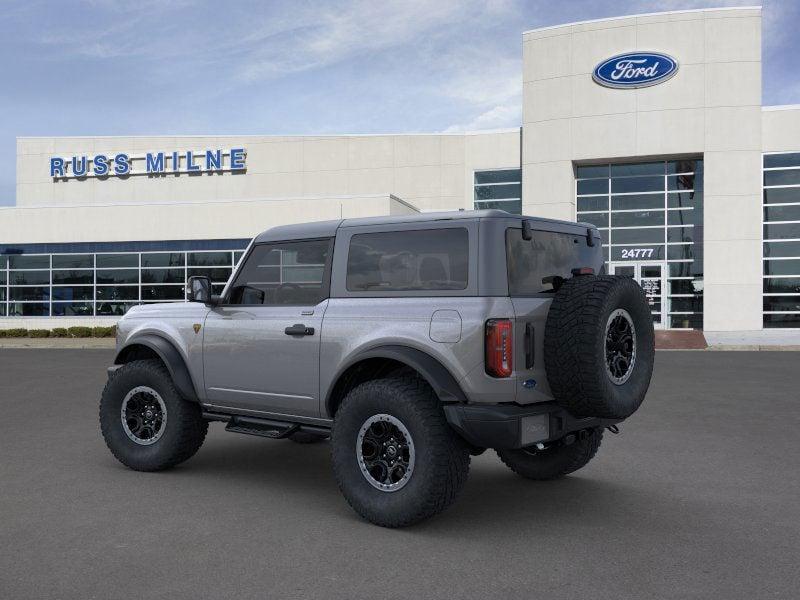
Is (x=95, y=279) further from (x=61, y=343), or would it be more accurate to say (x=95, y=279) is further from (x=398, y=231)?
(x=398, y=231)

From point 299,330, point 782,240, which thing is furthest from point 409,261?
point 782,240

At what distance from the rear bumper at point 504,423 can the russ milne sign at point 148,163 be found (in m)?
35.3

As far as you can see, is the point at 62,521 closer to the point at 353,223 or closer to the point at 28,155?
the point at 353,223

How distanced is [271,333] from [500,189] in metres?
30.2

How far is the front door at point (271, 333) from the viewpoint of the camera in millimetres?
5852

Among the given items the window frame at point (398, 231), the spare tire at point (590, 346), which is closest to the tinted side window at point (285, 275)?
the window frame at point (398, 231)

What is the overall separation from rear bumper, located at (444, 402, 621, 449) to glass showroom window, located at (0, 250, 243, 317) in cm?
2926

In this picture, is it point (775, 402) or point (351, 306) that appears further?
point (775, 402)

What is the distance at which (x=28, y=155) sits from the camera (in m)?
41.2

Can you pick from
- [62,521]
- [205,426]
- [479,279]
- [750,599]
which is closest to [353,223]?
[479,279]

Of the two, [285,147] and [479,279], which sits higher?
[285,147]

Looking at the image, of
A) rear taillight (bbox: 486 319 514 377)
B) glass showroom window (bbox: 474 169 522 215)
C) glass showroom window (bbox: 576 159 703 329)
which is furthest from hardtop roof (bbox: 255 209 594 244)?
glass showroom window (bbox: 474 169 522 215)

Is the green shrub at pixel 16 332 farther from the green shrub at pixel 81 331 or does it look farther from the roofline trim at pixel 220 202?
the roofline trim at pixel 220 202

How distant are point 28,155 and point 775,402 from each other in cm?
3958
